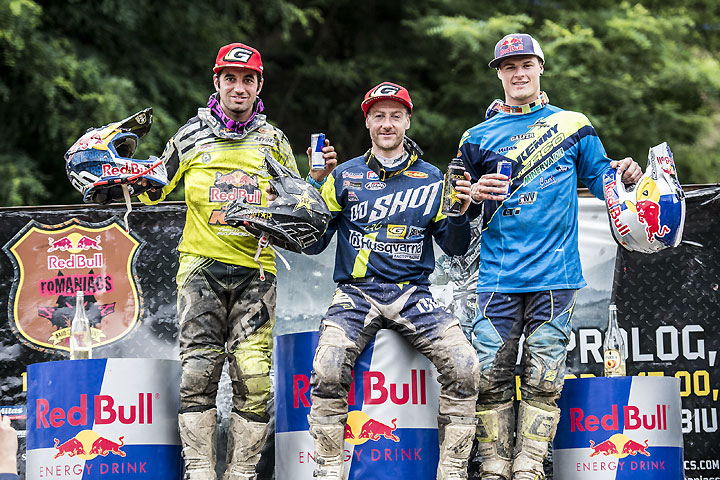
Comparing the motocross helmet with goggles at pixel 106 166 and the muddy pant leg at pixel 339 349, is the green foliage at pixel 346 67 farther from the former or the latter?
the muddy pant leg at pixel 339 349

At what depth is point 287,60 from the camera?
1092 cm

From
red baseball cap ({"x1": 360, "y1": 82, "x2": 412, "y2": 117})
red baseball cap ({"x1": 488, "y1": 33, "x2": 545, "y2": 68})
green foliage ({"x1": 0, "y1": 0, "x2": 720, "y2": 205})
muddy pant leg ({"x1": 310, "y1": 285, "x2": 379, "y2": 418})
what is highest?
green foliage ({"x1": 0, "y1": 0, "x2": 720, "y2": 205})

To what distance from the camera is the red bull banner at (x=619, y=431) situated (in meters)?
4.38

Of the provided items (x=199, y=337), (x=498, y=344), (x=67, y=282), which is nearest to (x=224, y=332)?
(x=199, y=337)

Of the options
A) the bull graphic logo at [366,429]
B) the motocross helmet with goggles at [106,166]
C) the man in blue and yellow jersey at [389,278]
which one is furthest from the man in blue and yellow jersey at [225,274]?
the bull graphic logo at [366,429]

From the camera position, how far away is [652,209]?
13.8 feet

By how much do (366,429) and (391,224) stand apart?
969mm

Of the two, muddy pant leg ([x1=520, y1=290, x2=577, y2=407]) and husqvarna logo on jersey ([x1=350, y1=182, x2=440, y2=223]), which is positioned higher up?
husqvarna logo on jersey ([x1=350, y1=182, x2=440, y2=223])

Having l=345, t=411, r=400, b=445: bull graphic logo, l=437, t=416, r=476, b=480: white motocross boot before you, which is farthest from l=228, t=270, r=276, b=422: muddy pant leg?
l=437, t=416, r=476, b=480: white motocross boot

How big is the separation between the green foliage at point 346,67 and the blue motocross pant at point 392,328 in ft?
13.9

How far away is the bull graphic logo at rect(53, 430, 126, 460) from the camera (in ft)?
14.2

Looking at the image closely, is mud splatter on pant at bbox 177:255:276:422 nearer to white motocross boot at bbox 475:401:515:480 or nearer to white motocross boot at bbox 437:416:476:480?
white motocross boot at bbox 437:416:476:480

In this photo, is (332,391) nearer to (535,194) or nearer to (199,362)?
(199,362)

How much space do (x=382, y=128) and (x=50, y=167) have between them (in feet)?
17.2
